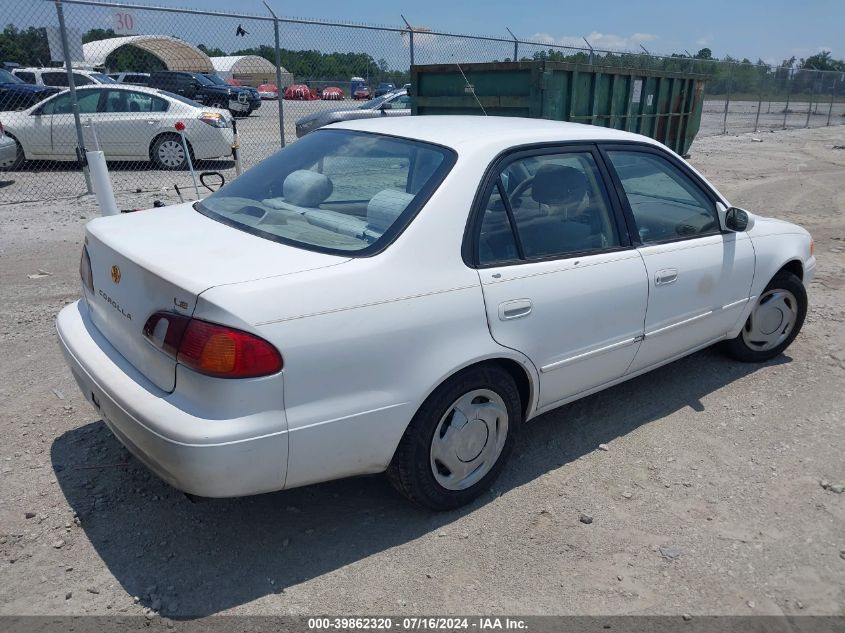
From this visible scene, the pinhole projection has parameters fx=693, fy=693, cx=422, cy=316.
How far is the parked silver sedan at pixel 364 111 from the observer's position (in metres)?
13.7

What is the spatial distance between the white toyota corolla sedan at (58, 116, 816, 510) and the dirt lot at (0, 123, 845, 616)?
0.34 metres

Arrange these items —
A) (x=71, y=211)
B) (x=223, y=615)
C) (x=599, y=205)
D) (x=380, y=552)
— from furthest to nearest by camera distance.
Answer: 1. (x=71, y=211)
2. (x=599, y=205)
3. (x=380, y=552)
4. (x=223, y=615)

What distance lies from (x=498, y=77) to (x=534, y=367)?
272 inches

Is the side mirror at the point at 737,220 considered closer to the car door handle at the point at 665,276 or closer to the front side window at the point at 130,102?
the car door handle at the point at 665,276

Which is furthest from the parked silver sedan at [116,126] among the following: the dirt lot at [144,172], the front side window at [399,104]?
the front side window at [399,104]

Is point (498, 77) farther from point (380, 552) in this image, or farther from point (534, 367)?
point (380, 552)

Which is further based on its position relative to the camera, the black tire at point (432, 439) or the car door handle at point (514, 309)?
the car door handle at point (514, 309)

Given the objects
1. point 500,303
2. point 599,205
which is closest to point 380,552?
point 500,303

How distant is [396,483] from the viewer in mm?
2959

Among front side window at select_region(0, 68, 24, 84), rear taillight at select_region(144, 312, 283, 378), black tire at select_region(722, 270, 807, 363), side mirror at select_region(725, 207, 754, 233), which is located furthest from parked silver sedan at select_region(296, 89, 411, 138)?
rear taillight at select_region(144, 312, 283, 378)

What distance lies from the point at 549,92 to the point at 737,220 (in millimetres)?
5417

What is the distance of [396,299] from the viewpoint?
104 inches

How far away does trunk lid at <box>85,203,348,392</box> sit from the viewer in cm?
249

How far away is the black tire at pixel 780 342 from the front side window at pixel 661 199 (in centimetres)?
90
